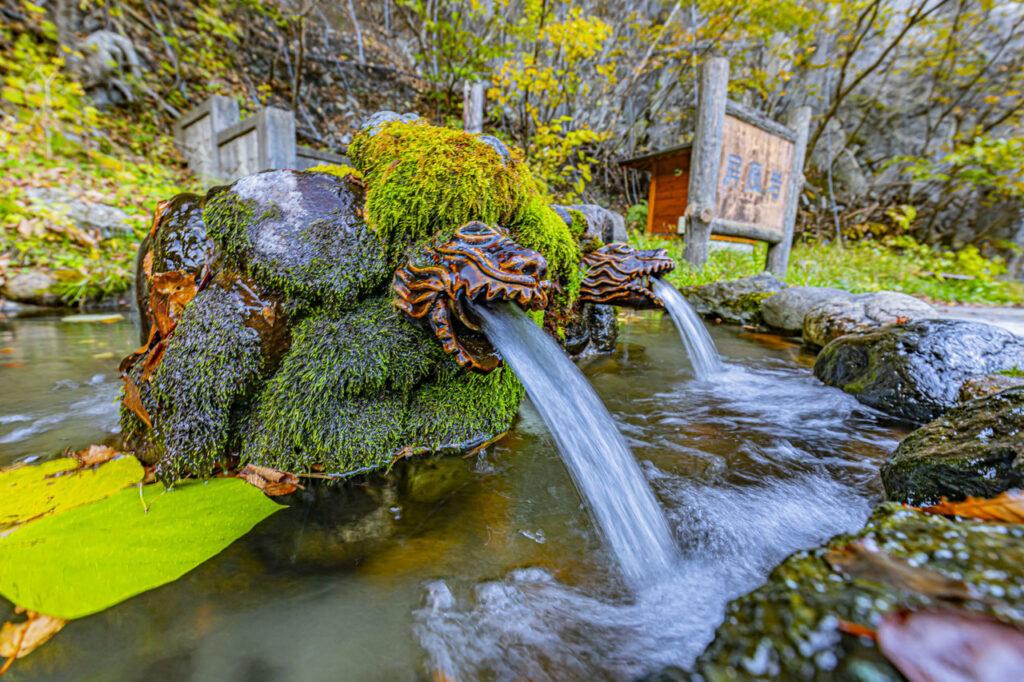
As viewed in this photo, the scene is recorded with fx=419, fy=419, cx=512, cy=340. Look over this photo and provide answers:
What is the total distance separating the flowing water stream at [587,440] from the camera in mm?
1615

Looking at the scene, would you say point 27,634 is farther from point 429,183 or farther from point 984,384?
point 984,384

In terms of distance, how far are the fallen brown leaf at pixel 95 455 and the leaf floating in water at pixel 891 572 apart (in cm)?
285

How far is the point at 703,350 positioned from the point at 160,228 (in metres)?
3.88

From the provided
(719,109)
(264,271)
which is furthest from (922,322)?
(719,109)

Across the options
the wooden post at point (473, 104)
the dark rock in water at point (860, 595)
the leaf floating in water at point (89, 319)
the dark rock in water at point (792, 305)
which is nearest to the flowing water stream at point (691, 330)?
the dark rock in water at point (792, 305)

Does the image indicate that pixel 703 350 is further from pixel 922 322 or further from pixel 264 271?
pixel 264 271

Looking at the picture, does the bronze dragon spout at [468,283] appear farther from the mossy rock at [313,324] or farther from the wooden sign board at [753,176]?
the wooden sign board at [753,176]

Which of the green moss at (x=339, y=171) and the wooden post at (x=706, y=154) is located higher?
the wooden post at (x=706, y=154)

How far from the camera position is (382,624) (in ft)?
4.03

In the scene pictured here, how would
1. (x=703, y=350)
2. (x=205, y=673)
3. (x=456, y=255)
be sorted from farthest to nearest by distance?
(x=703, y=350) < (x=456, y=255) < (x=205, y=673)

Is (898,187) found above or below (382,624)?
above

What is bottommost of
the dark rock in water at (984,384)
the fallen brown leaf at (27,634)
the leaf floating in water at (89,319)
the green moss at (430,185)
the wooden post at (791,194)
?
the fallen brown leaf at (27,634)

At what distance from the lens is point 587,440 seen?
72.5 inches

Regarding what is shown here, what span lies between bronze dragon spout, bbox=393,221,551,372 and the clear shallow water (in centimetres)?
68
